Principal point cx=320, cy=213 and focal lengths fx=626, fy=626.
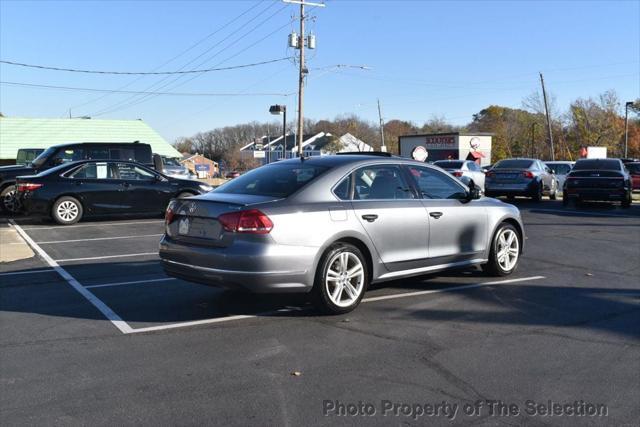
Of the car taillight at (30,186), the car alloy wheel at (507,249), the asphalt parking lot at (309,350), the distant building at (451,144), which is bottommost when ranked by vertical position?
the asphalt parking lot at (309,350)

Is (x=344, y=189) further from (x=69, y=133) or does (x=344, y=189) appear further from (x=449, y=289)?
(x=69, y=133)

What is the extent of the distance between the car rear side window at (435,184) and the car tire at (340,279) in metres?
1.38

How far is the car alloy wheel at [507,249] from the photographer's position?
797 centimetres

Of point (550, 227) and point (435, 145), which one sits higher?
point (435, 145)

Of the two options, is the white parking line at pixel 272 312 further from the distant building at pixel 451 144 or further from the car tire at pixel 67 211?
the distant building at pixel 451 144

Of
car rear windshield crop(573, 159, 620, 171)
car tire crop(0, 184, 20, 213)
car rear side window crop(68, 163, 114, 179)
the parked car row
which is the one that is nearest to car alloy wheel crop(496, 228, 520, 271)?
the parked car row

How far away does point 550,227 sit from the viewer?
1424 centimetres

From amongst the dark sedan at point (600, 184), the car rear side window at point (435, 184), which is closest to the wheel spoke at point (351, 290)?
the car rear side window at point (435, 184)

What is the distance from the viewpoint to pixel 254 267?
18.0ft

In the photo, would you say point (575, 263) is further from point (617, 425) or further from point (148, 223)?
point (148, 223)

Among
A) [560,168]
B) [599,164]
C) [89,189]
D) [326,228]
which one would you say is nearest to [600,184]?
[599,164]

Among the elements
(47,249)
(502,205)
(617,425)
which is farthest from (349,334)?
(47,249)

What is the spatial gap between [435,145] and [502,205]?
5381 centimetres

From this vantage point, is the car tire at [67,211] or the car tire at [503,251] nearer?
the car tire at [503,251]
